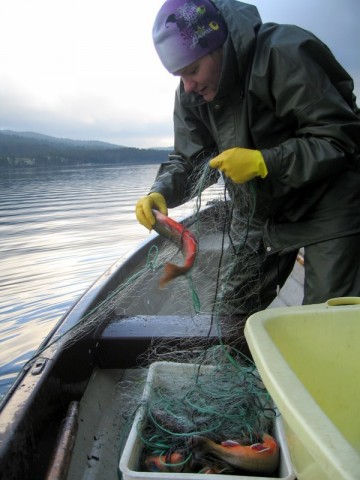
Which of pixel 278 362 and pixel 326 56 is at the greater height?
pixel 326 56

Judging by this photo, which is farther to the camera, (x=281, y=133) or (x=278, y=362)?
(x=281, y=133)

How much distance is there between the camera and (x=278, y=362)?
119 cm

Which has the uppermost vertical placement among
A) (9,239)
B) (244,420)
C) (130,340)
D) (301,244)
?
(301,244)

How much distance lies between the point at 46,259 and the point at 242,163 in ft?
28.8

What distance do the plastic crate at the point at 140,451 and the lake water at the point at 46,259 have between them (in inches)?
82.6

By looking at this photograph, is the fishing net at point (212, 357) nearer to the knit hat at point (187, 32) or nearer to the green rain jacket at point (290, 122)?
the green rain jacket at point (290, 122)

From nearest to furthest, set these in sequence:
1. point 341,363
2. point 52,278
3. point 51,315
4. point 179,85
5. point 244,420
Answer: point 341,363, point 244,420, point 179,85, point 51,315, point 52,278

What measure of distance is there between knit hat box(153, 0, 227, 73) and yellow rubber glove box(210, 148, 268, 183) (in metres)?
0.64

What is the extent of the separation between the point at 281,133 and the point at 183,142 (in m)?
0.86

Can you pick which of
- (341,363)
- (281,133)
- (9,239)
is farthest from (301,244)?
(9,239)

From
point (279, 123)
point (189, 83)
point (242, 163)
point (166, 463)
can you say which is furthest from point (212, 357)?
point (189, 83)

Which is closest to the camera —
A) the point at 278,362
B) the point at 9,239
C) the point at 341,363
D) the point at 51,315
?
the point at 278,362

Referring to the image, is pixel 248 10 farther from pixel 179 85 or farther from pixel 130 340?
pixel 130 340

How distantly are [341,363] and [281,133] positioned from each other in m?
1.51
